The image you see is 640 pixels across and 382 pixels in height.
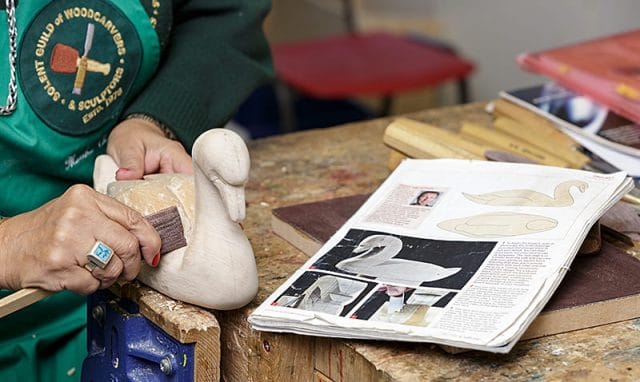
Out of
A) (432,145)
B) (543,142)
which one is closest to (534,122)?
(543,142)

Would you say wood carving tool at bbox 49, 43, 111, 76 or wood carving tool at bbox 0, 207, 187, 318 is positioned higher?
wood carving tool at bbox 49, 43, 111, 76

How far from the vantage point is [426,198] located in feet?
3.65

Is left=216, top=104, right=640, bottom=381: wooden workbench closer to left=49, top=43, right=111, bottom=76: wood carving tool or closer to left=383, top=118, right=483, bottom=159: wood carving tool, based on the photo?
left=383, top=118, right=483, bottom=159: wood carving tool

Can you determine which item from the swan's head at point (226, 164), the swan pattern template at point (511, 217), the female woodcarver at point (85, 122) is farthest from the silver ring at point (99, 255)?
the swan pattern template at point (511, 217)

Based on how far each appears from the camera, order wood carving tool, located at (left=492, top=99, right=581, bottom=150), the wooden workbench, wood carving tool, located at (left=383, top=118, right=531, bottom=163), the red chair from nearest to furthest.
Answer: the wooden workbench → wood carving tool, located at (left=383, top=118, right=531, bottom=163) → wood carving tool, located at (left=492, top=99, right=581, bottom=150) → the red chair

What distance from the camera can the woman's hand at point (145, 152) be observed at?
3.80 ft

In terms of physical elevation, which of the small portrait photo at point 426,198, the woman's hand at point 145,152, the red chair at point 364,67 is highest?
the small portrait photo at point 426,198

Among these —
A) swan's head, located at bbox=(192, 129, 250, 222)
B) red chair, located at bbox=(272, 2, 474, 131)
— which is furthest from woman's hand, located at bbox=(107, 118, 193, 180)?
red chair, located at bbox=(272, 2, 474, 131)

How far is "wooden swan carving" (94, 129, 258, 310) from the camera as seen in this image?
0.92 meters

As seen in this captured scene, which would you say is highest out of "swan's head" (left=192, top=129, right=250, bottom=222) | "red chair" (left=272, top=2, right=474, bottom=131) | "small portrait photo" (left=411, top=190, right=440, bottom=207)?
"swan's head" (left=192, top=129, right=250, bottom=222)

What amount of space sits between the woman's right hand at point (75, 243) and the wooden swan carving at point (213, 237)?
31 millimetres

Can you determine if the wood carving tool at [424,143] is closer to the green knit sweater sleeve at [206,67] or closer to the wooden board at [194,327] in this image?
the green knit sweater sleeve at [206,67]

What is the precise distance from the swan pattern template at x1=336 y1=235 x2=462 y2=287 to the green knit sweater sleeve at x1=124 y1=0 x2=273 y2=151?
338 millimetres

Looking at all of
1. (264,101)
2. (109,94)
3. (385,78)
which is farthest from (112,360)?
(264,101)
